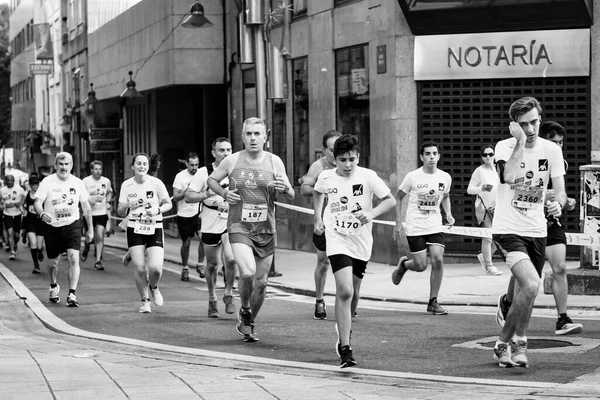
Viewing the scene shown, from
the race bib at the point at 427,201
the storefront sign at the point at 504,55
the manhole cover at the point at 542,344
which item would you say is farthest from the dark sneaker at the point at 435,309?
the storefront sign at the point at 504,55

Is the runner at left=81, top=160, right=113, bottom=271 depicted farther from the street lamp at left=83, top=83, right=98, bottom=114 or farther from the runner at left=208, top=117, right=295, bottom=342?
the street lamp at left=83, top=83, right=98, bottom=114

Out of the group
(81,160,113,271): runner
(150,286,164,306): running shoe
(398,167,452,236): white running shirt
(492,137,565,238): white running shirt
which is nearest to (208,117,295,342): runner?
(492,137,565,238): white running shirt

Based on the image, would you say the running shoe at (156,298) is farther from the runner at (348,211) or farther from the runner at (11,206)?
the runner at (11,206)

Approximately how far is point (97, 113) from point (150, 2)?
11.2 metres

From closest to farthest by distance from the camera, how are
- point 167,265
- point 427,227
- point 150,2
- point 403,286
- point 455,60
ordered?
1. point 427,227
2. point 403,286
3. point 455,60
4. point 167,265
5. point 150,2

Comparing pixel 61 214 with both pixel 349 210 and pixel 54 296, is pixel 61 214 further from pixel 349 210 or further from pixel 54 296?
pixel 349 210

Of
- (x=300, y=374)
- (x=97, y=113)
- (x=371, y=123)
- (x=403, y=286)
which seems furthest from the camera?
(x=97, y=113)

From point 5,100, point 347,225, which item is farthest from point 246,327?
point 5,100

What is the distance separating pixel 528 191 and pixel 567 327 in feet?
6.32

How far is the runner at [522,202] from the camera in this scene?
8.95m

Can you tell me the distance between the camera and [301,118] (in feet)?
78.9

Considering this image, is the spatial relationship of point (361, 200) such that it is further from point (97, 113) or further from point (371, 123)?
point (97, 113)

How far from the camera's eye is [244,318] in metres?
10.9

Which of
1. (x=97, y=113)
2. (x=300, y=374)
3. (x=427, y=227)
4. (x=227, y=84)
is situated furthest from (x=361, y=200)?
(x=97, y=113)
